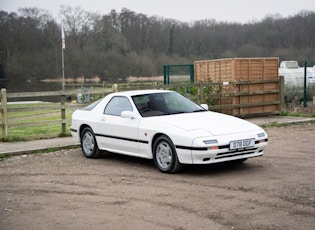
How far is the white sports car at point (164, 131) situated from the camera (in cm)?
743

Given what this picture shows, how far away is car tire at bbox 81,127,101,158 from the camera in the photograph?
9.54 metres

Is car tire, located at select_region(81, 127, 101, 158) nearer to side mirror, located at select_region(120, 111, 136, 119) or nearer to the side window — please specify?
the side window

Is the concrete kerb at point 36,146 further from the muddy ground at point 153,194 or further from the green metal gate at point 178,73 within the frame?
the green metal gate at point 178,73

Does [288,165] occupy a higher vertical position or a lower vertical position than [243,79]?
lower

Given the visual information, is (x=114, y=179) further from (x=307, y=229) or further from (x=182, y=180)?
(x=307, y=229)

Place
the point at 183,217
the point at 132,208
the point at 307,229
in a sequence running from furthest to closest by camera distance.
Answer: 1. the point at 132,208
2. the point at 183,217
3. the point at 307,229

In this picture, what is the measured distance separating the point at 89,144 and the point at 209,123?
2868 millimetres

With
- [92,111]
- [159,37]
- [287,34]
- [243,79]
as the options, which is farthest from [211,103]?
[159,37]

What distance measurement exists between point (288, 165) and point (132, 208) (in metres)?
3.70

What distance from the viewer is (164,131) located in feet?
25.6

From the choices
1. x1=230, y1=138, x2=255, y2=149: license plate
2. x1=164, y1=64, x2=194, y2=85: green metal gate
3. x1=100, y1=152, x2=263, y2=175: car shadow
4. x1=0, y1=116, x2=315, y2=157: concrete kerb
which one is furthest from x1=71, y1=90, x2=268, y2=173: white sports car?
x1=164, y1=64, x2=194, y2=85: green metal gate

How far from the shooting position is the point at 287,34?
3.71m

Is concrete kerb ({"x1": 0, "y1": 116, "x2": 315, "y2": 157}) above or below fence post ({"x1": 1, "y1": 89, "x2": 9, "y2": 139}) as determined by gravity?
below

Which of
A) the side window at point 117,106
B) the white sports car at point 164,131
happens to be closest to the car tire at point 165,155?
the white sports car at point 164,131
